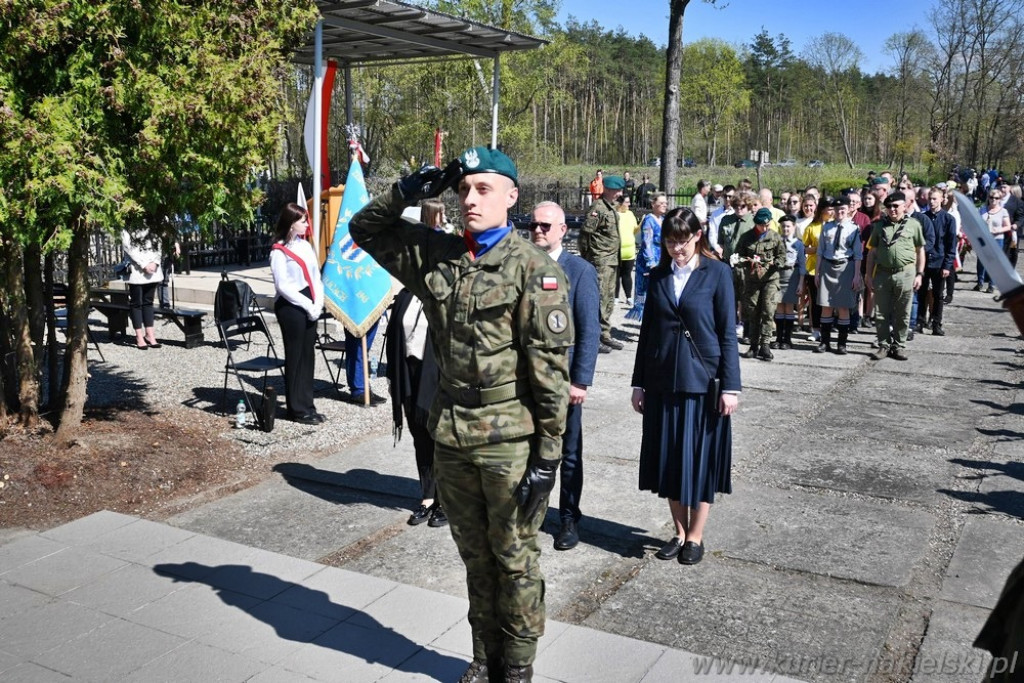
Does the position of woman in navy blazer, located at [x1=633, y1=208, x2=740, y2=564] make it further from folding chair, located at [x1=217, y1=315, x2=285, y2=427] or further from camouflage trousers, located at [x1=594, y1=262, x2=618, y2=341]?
camouflage trousers, located at [x1=594, y1=262, x2=618, y2=341]

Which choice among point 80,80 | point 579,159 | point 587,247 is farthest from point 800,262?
point 579,159

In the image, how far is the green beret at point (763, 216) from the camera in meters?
11.7

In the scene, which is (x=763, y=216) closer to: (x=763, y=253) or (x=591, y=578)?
(x=763, y=253)

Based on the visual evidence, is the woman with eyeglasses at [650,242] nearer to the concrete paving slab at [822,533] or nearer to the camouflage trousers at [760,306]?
the camouflage trousers at [760,306]

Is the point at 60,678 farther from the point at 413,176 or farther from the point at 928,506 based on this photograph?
the point at 928,506

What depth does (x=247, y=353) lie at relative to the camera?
1198 centimetres

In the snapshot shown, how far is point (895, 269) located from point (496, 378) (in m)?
8.89

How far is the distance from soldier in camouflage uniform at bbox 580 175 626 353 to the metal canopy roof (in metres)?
4.39

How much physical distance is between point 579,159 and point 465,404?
66.7 m

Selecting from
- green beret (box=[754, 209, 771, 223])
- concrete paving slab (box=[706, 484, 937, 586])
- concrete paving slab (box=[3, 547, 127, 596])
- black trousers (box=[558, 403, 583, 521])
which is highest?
green beret (box=[754, 209, 771, 223])

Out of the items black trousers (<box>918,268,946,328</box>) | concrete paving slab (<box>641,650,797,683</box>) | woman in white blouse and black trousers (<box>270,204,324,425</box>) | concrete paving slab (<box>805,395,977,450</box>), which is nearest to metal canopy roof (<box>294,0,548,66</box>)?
woman in white blouse and black trousers (<box>270,204,324,425</box>)

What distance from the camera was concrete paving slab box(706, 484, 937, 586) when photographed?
5785 mm

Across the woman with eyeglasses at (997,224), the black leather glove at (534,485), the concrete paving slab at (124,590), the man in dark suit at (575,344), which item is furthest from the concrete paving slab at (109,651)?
the woman with eyeglasses at (997,224)

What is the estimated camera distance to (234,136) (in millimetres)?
7074
